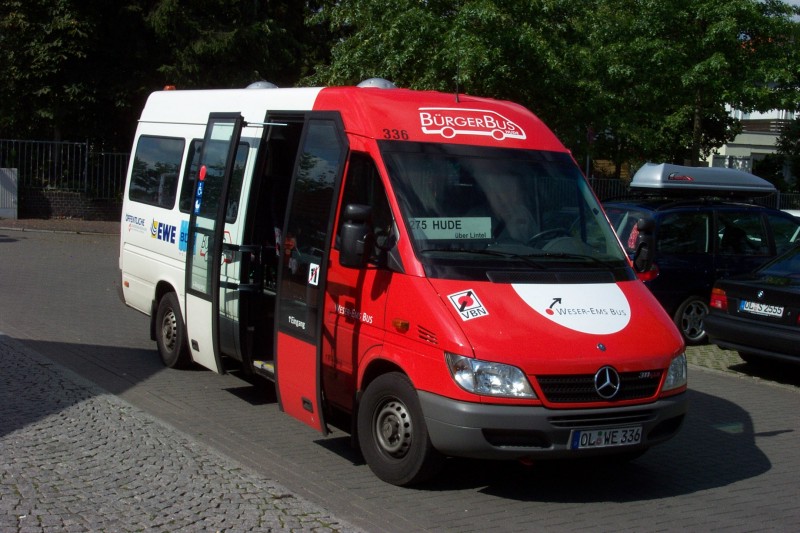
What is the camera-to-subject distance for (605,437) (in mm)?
6164

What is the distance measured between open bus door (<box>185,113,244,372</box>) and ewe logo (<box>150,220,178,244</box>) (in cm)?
71

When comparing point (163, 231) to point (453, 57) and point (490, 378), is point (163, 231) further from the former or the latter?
point (453, 57)

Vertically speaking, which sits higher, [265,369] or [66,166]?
[66,166]

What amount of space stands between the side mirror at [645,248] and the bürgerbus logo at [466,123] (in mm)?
1190

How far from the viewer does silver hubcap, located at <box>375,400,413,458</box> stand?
6348 millimetres

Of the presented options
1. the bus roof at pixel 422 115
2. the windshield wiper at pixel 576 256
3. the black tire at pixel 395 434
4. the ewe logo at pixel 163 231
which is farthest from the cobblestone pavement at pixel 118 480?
the bus roof at pixel 422 115

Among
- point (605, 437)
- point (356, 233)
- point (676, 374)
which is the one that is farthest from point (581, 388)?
point (356, 233)

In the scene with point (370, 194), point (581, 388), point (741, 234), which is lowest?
point (581, 388)

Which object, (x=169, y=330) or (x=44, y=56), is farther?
(x=44, y=56)

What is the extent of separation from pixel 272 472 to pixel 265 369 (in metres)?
1.62

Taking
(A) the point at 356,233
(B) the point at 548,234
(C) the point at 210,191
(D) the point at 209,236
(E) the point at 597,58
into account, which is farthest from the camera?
(E) the point at 597,58

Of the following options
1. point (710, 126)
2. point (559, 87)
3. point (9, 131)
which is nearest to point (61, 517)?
point (559, 87)

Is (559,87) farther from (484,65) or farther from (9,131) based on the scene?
(9,131)

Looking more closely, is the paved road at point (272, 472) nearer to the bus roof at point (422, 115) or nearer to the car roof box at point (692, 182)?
the bus roof at point (422, 115)
